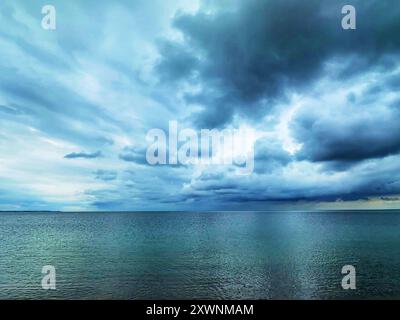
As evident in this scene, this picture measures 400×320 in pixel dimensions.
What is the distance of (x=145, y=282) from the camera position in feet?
98.0

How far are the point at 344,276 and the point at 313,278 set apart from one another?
3755 millimetres
